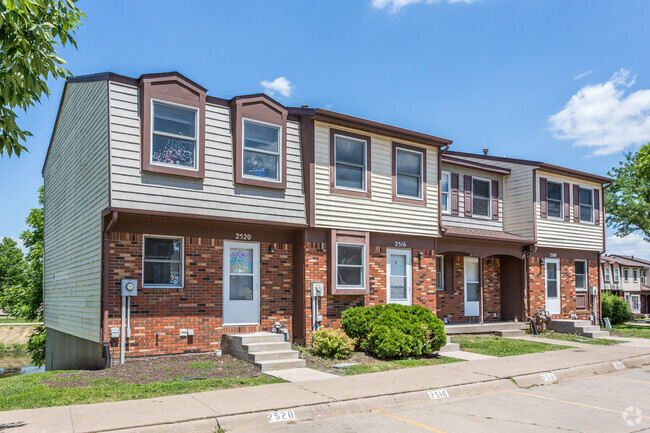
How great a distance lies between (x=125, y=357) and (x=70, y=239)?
16.6ft

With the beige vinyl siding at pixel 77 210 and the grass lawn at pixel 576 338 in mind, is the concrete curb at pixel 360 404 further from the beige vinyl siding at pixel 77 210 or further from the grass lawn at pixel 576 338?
the beige vinyl siding at pixel 77 210

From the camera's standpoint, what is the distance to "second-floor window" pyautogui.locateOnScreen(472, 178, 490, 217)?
20.0 meters

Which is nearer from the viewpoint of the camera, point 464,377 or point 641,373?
point 464,377

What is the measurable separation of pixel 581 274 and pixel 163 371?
1757 cm

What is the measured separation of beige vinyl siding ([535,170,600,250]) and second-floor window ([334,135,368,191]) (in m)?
8.27

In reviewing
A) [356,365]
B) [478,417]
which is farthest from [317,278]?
[478,417]

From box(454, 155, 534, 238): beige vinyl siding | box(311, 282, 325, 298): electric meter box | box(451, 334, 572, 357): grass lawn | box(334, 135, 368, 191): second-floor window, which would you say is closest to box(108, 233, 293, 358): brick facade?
box(311, 282, 325, 298): electric meter box

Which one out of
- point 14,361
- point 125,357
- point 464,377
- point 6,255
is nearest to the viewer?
point 464,377

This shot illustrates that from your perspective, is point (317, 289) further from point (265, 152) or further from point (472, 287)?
point (472, 287)

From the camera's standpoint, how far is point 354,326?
43.0 feet

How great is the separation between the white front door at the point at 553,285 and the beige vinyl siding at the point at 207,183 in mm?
11288

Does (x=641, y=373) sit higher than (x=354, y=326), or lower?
lower

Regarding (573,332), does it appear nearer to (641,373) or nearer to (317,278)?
(641,373)

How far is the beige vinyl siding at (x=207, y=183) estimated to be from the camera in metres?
11.4
